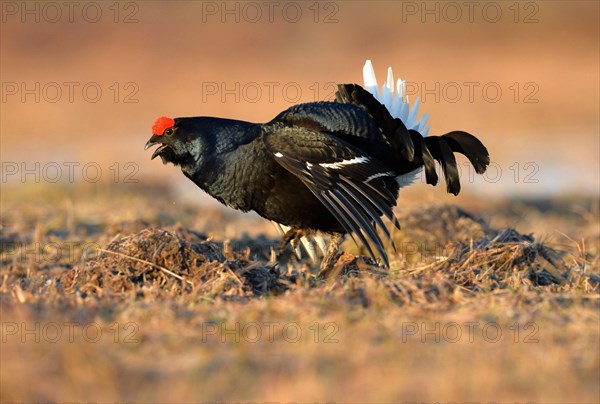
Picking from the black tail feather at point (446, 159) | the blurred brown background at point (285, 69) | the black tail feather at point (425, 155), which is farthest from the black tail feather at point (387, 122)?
the blurred brown background at point (285, 69)

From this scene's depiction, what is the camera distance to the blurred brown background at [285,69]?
18.0 m

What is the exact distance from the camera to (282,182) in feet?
19.9

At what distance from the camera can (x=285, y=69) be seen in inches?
1057

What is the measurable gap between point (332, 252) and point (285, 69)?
67.6 ft

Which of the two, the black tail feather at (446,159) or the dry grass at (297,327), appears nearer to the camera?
the dry grass at (297,327)

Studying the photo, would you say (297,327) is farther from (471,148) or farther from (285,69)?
Answer: (285,69)

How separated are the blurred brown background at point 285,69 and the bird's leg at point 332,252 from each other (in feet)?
21.6

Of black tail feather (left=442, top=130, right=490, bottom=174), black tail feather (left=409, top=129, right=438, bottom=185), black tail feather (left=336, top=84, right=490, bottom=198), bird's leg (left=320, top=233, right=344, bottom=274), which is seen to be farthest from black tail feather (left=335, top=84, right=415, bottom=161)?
bird's leg (left=320, top=233, right=344, bottom=274)

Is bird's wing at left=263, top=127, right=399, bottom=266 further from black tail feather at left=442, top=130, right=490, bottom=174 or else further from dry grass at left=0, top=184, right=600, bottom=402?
black tail feather at left=442, top=130, right=490, bottom=174

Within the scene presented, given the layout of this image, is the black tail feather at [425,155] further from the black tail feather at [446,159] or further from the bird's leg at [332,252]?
the bird's leg at [332,252]

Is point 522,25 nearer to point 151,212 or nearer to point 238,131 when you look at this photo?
point 151,212

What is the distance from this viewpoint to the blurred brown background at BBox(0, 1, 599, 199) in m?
18.0

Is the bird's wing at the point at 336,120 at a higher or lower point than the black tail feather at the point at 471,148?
higher

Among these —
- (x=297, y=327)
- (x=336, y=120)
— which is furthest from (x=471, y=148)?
(x=297, y=327)
